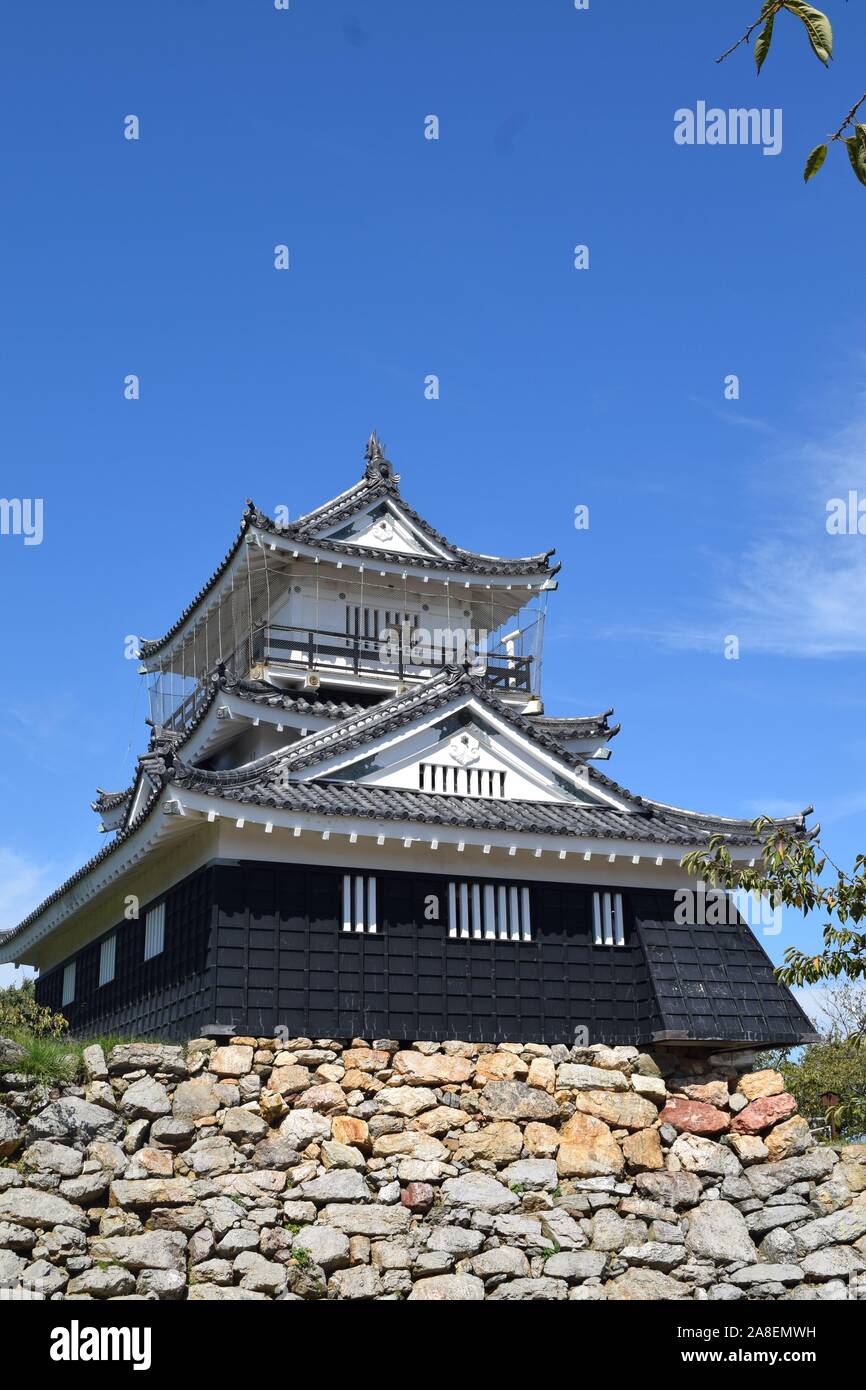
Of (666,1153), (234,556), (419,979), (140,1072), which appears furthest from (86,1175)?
(234,556)

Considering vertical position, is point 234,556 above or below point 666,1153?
above

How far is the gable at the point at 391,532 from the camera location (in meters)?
28.7

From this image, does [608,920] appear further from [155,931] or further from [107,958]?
[107,958]

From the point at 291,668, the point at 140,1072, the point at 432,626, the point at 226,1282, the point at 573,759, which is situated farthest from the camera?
the point at 432,626

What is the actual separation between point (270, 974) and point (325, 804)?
254 centimetres

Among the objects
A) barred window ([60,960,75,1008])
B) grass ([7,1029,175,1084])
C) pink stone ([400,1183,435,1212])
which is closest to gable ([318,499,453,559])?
barred window ([60,960,75,1008])

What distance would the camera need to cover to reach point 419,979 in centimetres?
2036

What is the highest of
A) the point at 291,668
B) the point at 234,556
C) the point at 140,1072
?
the point at 234,556

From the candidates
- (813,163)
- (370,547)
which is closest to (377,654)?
(370,547)

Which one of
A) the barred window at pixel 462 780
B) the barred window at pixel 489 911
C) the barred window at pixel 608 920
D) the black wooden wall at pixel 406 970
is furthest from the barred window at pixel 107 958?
the barred window at pixel 608 920

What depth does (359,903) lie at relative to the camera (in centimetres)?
2036

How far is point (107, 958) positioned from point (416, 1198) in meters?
9.13

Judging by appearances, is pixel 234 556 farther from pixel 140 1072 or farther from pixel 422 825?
pixel 140 1072

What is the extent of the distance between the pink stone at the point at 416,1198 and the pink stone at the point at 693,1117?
13.3 feet
